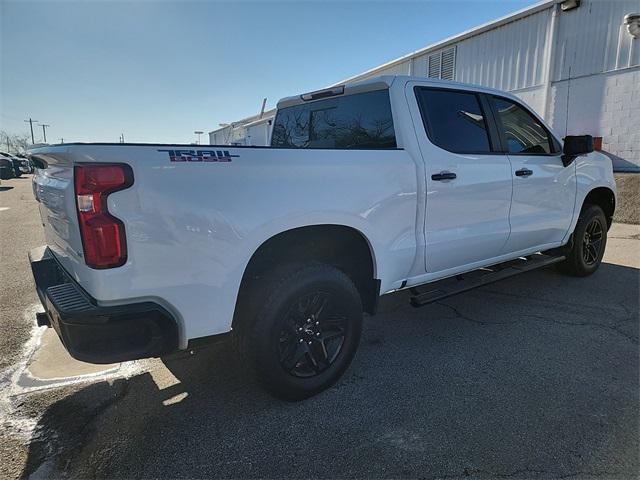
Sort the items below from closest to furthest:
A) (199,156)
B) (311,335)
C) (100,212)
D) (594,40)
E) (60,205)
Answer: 1. (100,212)
2. (199,156)
3. (60,205)
4. (311,335)
5. (594,40)

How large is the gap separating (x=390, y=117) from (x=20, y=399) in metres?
3.21

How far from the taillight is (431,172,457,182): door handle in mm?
2070

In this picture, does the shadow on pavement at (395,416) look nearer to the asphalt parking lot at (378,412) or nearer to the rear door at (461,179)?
the asphalt parking lot at (378,412)

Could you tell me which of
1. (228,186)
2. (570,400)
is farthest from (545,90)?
(228,186)

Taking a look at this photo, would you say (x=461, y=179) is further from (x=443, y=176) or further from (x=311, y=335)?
(x=311, y=335)

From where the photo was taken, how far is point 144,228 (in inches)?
77.5

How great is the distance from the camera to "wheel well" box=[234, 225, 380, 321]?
2574mm

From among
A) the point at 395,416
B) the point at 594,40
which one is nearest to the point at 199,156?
the point at 395,416

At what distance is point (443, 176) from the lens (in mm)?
3146

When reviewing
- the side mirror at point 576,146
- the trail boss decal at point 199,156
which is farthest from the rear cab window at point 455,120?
the trail boss decal at point 199,156

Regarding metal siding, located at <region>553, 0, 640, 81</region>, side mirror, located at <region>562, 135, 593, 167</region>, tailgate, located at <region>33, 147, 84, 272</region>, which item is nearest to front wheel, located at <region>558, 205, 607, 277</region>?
side mirror, located at <region>562, 135, 593, 167</region>

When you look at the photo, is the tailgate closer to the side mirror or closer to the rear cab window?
the rear cab window

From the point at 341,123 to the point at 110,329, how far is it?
2396 mm

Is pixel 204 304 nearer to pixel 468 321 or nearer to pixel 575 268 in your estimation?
pixel 468 321
